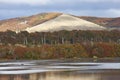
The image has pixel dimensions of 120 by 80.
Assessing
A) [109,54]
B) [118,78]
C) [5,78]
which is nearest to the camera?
[118,78]

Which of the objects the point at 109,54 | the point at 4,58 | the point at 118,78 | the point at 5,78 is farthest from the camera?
the point at 109,54

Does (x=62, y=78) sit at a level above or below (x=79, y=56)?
above

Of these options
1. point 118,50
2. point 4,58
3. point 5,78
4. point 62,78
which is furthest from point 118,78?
point 118,50

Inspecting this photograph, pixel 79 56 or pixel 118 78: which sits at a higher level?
pixel 118 78

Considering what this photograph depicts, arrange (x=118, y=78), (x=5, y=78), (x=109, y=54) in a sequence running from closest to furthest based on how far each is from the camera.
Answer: (x=118, y=78)
(x=5, y=78)
(x=109, y=54)

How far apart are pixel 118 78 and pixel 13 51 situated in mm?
97195

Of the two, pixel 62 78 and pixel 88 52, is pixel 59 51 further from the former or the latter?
pixel 62 78

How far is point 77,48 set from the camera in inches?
6186

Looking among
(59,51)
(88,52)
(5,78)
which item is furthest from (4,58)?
(5,78)

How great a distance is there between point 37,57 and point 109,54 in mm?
25811

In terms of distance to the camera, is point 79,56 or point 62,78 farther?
point 79,56

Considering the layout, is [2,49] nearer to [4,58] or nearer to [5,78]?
[4,58]

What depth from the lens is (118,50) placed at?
510ft

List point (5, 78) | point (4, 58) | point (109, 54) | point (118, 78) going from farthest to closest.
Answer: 1. point (109, 54)
2. point (4, 58)
3. point (5, 78)
4. point (118, 78)
